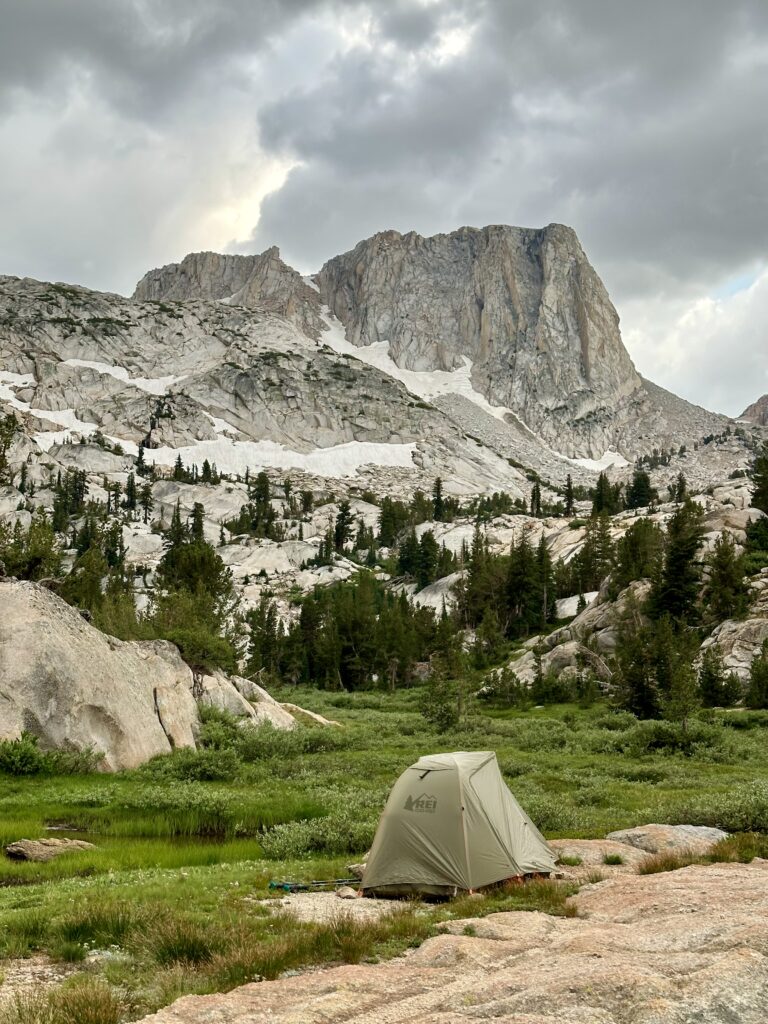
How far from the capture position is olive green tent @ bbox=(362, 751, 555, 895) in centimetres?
1465

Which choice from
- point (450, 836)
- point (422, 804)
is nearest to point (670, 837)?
point (450, 836)

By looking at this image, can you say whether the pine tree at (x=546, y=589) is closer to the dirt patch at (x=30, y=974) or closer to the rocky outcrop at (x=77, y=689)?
the rocky outcrop at (x=77, y=689)

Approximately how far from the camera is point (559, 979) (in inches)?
273

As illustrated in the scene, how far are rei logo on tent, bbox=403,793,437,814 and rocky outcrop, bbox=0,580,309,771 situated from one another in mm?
20464

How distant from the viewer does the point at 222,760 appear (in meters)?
33.8

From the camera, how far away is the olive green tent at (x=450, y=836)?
1465 centimetres

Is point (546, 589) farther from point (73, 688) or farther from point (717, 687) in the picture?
point (73, 688)

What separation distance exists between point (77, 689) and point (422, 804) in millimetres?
22099

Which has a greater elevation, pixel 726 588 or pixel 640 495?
pixel 640 495

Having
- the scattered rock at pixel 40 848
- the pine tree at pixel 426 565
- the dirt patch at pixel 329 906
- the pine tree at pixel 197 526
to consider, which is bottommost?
the scattered rock at pixel 40 848

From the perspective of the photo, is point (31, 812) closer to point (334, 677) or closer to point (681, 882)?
point (681, 882)

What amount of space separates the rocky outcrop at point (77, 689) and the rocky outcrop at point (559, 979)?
83.6ft

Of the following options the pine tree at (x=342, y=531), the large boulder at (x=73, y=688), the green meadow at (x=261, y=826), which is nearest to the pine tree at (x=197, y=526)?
the pine tree at (x=342, y=531)

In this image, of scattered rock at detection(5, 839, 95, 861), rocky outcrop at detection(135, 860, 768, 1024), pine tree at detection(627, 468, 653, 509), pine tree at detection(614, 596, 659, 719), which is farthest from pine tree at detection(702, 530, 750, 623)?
pine tree at detection(627, 468, 653, 509)
